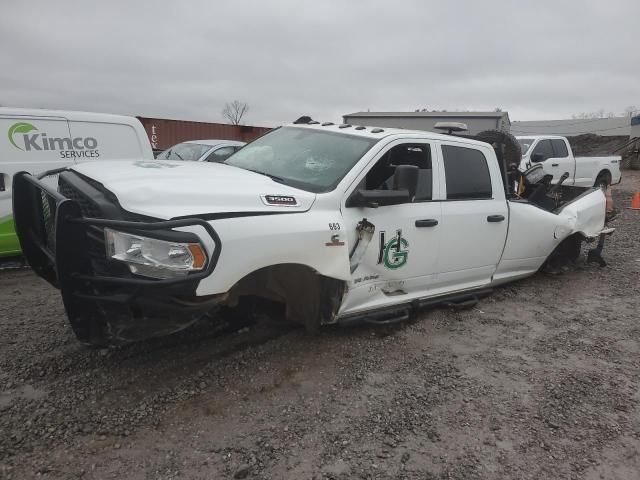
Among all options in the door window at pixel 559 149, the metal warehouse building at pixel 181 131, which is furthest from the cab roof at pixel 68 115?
the metal warehouse building at pixel 181 131

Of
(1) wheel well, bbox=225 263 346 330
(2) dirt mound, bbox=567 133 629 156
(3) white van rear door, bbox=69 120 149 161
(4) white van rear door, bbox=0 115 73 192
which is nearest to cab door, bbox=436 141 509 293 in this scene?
(1) wheel well, bbox=225 263 346 330

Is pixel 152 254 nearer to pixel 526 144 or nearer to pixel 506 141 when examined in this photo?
pixel 506 141

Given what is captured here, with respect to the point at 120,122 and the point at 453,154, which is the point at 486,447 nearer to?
the point at 453,154

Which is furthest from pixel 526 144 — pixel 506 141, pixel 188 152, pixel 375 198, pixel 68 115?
pixel 68 115

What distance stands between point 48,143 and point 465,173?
4822 mm

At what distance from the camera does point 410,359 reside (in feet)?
12.1

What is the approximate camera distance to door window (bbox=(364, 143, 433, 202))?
3.77 metres

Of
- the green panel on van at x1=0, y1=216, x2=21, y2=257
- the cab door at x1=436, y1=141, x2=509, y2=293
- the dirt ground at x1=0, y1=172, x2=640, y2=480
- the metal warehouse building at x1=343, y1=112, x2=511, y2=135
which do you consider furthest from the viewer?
the metal warehouse building at x1=343, y1=112, x2=511, y2=135

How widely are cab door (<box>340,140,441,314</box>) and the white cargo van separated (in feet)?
10.2

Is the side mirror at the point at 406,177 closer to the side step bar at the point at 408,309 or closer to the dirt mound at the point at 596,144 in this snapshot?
the side step bar at the point at 408,309

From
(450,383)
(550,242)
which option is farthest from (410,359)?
(550,242)

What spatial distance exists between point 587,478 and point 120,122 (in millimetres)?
6289

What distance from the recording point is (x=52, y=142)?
5.79 meters

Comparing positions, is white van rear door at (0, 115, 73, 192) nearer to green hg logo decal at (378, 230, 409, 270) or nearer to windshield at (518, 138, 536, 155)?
green hg logo decal at (378, 230, 409, 270)
